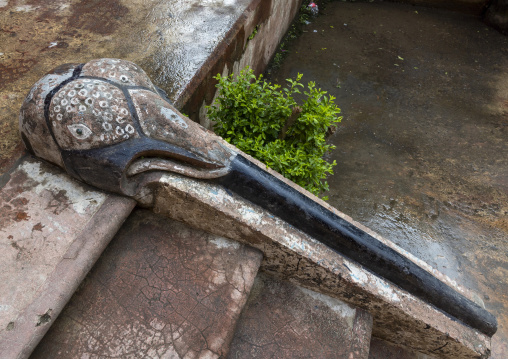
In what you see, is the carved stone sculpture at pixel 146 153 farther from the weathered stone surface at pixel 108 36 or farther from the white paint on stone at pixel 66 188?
the weathered stone surface at pixel 108 36

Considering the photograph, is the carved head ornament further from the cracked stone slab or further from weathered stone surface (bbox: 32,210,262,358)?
weathered stone surface (bbox: 32,210,262,358)

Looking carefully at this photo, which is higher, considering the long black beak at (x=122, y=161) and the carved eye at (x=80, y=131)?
the carved eye at (x=80, y=131)

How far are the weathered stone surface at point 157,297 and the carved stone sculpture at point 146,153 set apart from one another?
0.97 ft

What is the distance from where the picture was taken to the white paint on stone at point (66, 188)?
5.84 ft

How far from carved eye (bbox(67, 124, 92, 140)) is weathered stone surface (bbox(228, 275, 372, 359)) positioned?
119 centimetres

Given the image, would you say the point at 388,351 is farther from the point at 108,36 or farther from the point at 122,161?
the point at 108,36

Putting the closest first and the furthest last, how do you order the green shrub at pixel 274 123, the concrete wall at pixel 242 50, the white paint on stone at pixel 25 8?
the green shrub at pixel 274 123, the concrete wall at pixel 242 50, the white paint on stone at pixel 25 8

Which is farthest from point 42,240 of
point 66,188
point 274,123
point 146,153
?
point 274,123

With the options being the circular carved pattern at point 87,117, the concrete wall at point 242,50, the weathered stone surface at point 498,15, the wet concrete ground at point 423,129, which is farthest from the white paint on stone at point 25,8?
the weathered stone surface at point 498,15

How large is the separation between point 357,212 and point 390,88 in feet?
7.05

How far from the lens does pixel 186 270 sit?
6.08 feet

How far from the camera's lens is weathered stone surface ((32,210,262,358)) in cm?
161

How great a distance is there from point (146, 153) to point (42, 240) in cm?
61

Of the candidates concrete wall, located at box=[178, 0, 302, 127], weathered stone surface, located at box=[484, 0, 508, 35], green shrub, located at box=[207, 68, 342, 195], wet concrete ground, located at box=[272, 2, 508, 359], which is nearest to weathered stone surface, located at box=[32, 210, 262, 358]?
green shrub, located at box=[207, 68, 342, 195]
